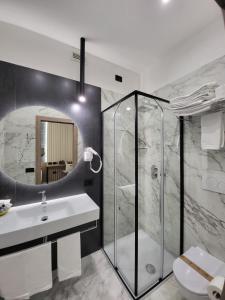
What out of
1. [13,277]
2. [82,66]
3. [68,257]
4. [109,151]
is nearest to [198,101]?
[109,151]

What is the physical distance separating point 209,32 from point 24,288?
2948mm

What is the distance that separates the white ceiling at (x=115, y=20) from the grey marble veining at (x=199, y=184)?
48cm

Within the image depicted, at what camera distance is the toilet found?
1049 millimetres

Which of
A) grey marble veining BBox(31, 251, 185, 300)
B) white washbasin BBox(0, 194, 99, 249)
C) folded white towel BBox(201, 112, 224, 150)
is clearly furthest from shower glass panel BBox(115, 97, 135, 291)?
folded white towel BBox(201, 112, 224, 150)

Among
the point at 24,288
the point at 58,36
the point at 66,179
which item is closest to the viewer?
the point at 24,288

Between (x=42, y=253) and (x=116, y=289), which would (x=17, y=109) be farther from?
(x=116, y=289)

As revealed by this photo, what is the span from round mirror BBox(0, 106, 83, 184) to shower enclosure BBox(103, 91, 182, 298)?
0.50 metres

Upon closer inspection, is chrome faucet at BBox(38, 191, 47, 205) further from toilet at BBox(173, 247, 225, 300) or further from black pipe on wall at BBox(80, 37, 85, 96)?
toilet at BBox(173, 247, 225, 300)

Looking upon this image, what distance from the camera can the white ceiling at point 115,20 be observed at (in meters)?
1.28

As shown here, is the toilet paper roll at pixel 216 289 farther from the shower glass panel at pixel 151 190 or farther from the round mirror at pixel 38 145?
the round mirror at pixel 38 145

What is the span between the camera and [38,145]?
5.22ft

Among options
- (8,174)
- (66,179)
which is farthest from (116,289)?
(8,174)

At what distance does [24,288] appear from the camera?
1187 millimetres

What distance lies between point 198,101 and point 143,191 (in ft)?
3.91
